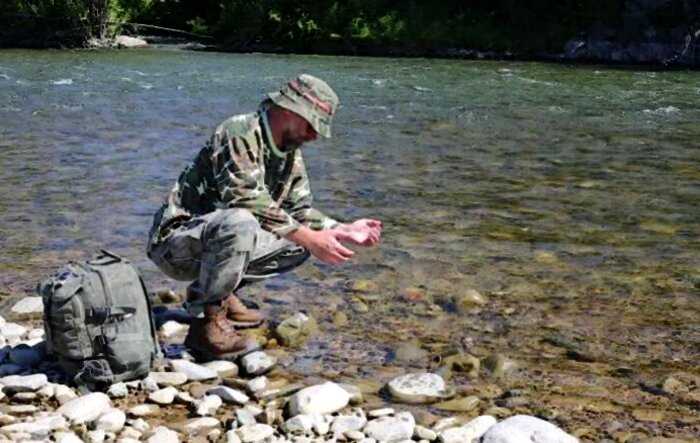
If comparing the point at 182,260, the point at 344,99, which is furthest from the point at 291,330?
the point at 344,99

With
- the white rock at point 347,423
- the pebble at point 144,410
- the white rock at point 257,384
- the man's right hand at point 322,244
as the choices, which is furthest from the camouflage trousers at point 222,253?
the white rock at point 347,423

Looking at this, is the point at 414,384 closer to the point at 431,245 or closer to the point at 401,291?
the point at 401,291

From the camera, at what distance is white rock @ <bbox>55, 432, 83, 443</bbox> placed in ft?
11.2

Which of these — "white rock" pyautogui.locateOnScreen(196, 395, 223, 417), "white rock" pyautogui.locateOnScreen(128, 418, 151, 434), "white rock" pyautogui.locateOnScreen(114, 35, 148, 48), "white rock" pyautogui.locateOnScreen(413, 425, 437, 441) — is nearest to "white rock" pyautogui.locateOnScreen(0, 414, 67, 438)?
"white rock" pyautogui.locateOnScreen(128, 418, 151, 434)

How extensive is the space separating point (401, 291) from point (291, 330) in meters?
1.12

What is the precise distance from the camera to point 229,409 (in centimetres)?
390

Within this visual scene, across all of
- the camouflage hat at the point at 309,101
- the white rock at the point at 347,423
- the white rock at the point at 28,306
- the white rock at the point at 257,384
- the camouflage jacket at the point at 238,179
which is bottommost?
the white rock at the point at 28,306

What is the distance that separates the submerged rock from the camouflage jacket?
846mm

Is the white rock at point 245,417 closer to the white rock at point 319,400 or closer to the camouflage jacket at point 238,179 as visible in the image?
the white rock at point 319,400

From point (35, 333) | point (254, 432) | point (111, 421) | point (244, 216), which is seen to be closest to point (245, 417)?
point (254, 432)

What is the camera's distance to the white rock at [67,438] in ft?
11.2

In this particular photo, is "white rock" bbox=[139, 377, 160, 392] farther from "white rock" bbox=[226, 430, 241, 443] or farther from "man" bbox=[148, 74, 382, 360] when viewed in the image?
"white rock" bbox=[226, 430, 241, 443]

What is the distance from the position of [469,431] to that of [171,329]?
1.87 metres

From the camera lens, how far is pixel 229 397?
12.9 feet
